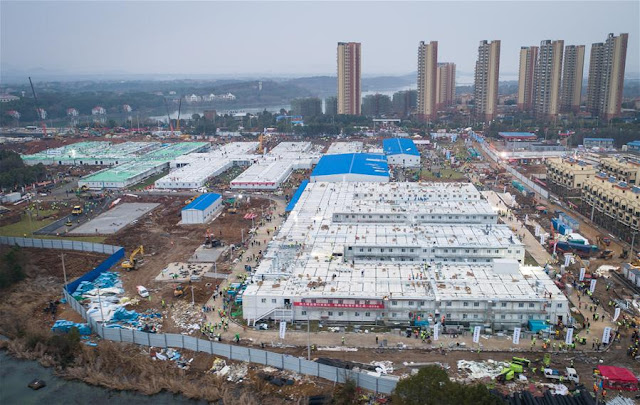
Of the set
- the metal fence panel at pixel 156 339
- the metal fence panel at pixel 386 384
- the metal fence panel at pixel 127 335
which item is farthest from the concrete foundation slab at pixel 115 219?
the metal fence panel at pixel 386 384

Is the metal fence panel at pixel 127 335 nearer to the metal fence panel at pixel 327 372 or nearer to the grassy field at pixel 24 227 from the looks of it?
the metal fence panel at pixel 327 372

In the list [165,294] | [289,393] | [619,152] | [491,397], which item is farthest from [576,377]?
[619,152]

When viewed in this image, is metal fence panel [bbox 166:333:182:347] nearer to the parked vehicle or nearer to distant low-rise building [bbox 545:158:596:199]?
the parked vehicle

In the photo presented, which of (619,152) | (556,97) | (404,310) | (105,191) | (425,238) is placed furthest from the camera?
(556,97)

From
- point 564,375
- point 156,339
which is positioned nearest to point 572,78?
point 564,375

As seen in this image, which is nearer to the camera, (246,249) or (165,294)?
(165,294)

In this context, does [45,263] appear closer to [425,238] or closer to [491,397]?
[425,238]
